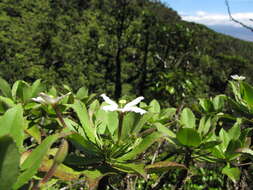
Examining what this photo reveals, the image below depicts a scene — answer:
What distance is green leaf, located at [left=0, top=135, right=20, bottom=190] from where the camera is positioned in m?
0.51

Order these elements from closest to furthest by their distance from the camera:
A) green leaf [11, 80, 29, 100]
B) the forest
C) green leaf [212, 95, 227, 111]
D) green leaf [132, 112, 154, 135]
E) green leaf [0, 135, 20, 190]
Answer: green leaf [0, 135, 20, 190] < the forest < green leaf [132, 112, 154, 135] < green leaf [11, 80, 29, 100] < green leaf [212, 95, 227, 111]

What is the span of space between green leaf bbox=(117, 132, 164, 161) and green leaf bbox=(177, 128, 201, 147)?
0.18 metres

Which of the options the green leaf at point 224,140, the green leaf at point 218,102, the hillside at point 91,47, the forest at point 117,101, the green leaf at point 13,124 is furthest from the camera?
the hillside at point 91,47

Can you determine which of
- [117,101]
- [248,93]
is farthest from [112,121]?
[117,101]

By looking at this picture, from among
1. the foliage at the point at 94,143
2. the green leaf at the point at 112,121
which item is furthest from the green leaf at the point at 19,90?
the green leaf at the point at 112,121

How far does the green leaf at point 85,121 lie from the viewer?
2.91ft

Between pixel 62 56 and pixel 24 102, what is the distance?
72.1ft

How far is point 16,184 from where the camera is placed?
580mm

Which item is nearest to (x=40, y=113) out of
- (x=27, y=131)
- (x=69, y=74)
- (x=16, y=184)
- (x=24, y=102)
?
(x=24, y=102)

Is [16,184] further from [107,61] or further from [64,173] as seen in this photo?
[107,61]

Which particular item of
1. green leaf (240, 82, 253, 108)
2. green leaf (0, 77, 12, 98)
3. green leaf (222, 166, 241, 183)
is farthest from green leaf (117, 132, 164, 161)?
green leaf (0, 77, 12, 98)

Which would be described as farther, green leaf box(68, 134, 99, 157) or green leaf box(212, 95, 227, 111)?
green leaf box(212, 95, 227, 111)

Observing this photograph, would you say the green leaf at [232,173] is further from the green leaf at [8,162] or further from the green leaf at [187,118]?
the green leaf at [8,162]

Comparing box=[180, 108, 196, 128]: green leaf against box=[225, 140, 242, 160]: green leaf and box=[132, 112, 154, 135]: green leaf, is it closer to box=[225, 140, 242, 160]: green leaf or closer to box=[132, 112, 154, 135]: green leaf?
box=[225, 140, 242, 160]: green leaf
